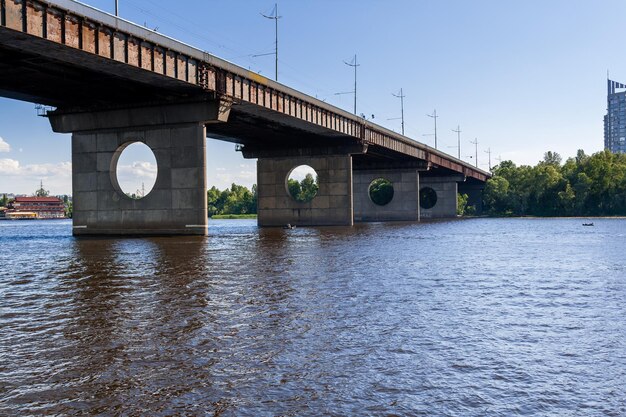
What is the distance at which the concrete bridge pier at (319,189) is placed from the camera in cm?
9056

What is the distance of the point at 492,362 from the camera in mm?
11703

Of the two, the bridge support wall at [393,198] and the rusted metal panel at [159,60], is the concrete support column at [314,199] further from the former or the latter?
the rusted metal panel at [159,60]

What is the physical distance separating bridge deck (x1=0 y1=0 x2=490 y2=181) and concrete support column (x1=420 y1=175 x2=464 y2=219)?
86.9m

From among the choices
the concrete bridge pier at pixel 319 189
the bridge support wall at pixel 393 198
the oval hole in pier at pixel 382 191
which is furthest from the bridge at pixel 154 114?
the oval hole in pier at pixel 382 191

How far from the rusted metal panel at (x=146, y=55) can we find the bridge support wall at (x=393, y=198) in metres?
84.5

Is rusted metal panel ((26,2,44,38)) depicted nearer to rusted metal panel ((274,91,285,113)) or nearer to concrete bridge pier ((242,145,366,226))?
rusted metal panel ((274,91,285,113))

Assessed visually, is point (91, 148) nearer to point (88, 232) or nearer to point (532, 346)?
point (88, 232)

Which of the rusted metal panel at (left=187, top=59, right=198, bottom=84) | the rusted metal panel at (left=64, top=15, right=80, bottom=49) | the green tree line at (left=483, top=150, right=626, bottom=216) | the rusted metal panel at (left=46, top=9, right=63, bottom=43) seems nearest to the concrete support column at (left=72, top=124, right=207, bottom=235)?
the rusted metal panel at (left=187, top=59, right=198, bottom=84)

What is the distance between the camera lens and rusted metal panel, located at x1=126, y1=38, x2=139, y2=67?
43075 mm

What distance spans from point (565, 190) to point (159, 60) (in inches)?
5231

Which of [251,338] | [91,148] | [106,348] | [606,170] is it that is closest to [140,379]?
[106,348]

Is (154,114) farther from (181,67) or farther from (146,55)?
(146,55)

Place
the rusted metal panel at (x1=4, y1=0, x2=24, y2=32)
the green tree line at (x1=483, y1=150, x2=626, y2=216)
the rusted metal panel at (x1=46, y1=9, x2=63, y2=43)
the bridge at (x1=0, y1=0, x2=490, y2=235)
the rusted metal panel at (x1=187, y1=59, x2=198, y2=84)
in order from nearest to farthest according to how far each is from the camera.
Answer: the rusted metal panel at (x1=4, y1=0, x2=24, y2=32), the rusted metal panel at (x1=46, y1=9, x2=63, y2=43), the bridge at (x1=0, y1=0, x2=490, y2=235), the rusted metal panel at (x1=187, y1=59, x2=198, y2=84), the green tree line at (x1=483, y1=150, x2=626, y2=216)

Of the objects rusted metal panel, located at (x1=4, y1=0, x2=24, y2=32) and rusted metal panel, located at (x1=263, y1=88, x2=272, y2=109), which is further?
rusted metal panel, located at (x1=263, y1=88, x2=272, y2=109)
